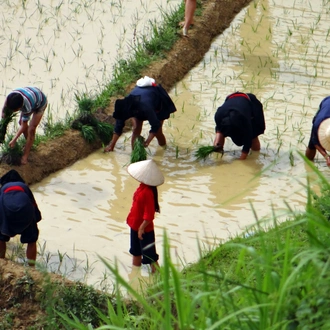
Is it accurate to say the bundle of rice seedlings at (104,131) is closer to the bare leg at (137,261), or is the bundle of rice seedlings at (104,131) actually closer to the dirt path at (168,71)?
the dirt path at (168,71)

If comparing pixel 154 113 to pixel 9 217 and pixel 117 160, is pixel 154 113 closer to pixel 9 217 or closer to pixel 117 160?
pixel 117 160

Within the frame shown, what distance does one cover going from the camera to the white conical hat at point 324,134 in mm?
7566

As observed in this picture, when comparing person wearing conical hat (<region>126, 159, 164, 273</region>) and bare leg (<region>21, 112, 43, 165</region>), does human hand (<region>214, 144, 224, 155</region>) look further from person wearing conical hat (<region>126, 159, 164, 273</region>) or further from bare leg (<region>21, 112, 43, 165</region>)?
person wearing conical hat (<region>126, 159, 164, 273</region>)

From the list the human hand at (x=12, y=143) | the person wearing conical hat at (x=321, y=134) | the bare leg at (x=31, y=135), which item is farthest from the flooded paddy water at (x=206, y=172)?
the human hand at (x=12, y=143)

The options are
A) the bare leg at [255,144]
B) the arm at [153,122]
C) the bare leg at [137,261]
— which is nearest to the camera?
the bare leg at [137,261]

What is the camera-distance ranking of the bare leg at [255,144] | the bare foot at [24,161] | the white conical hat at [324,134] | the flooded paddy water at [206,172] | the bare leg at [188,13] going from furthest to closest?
the bare leg at [188,13], the bare leg at [255,144], the bare foot at [24,161], the white conical hat at [324,134], the flooded paddy water at [206,172]

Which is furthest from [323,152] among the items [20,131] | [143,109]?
[20,131]

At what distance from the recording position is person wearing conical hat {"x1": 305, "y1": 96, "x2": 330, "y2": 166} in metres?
7.61

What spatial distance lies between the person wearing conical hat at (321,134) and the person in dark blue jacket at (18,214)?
8.41 feet

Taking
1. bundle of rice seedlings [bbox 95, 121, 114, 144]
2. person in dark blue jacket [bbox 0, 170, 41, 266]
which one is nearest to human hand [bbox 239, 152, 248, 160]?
bundle of rice seedlings [bbox 95, 121, 114, 144]

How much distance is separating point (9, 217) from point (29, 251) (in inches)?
13.3

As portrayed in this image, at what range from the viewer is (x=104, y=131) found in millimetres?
8805

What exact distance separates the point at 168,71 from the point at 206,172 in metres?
2.34

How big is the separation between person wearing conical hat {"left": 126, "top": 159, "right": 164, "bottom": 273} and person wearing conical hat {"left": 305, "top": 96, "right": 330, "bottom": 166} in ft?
5.68
